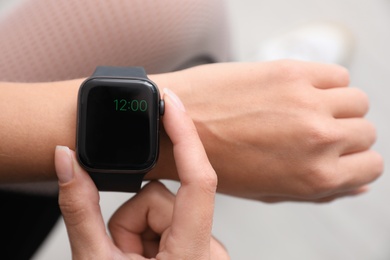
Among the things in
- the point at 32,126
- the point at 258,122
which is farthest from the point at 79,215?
the point at 258,122

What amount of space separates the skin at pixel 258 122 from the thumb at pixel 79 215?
126mm

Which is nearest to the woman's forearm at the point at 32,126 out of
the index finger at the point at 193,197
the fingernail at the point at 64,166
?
the fingernail at the point at 64,166

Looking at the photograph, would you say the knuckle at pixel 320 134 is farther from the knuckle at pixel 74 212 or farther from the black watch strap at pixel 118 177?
the knuckle at pixel 74 212

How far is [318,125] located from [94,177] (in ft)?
1.29

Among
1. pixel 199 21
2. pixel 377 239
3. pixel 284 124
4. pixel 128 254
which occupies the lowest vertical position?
pixel 377 239

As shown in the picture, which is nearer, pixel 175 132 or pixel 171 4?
pixel 175 132

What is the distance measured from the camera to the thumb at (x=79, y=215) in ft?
1.94

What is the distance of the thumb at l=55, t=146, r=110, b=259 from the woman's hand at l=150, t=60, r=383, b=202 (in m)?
0.25

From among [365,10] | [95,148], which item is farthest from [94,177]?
[365,10]

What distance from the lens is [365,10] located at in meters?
1.59

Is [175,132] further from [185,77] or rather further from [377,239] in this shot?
[377,239]

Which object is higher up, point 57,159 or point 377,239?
point 57,159

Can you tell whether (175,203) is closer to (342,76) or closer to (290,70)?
(290,70)

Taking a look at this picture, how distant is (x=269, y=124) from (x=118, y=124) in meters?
0.27
